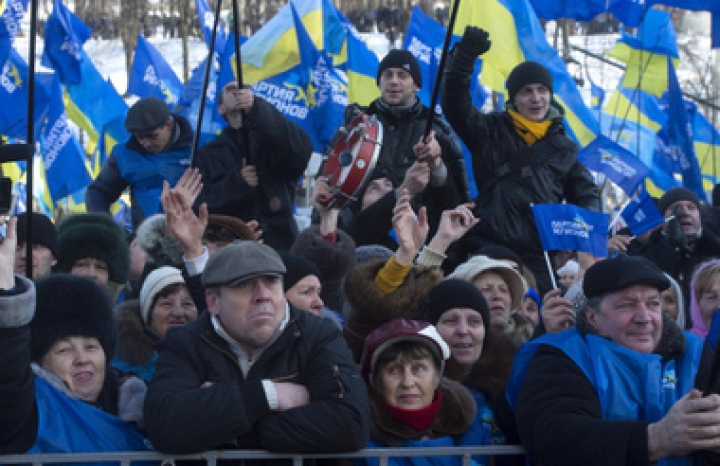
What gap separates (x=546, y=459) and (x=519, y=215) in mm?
3291

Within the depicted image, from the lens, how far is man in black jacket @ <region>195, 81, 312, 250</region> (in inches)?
303

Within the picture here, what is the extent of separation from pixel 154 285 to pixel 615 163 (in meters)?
4.39

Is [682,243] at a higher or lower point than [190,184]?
lower

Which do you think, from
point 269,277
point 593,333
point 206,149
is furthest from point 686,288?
point 269,277

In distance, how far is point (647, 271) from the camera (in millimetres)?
4766

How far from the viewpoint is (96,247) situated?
6.75 metres

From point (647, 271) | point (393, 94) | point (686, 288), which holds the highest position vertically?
point (393, 94)

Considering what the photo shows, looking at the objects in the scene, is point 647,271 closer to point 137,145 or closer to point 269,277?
point 269,277

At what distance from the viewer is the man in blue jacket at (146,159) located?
8609 mm

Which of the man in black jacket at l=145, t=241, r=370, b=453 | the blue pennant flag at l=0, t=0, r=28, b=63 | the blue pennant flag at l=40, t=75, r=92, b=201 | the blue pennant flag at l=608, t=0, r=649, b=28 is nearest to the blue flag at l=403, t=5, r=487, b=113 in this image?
the blue pennant flag at l=608, t=0, r=649, b=28

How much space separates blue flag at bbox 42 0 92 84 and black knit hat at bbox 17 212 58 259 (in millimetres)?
7407

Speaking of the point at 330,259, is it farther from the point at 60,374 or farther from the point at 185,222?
the point at 60,374

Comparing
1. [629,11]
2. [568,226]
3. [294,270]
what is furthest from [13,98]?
[294,270]

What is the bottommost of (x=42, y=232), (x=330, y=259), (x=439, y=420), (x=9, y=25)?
(x=439, y=420)
